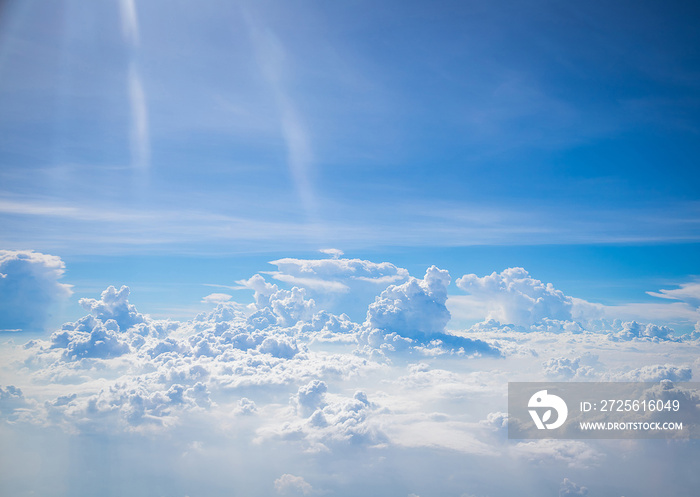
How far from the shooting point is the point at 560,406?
57875 mm
